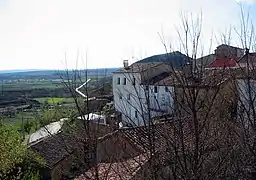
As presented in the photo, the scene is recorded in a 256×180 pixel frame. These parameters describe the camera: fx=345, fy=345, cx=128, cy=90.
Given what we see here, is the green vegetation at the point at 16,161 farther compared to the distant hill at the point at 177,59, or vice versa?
the green vegetation at the point at 16,161

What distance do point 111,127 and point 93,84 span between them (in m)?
3.25

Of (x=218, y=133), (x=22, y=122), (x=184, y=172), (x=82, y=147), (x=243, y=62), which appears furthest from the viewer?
(x=22, y=122)

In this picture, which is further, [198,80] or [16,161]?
[16,161]

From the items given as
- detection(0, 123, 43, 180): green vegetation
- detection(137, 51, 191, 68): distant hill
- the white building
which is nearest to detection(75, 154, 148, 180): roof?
the white building

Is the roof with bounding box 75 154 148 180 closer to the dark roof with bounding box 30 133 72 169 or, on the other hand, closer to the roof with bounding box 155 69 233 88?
the roof with bounding box 155 69 233 88

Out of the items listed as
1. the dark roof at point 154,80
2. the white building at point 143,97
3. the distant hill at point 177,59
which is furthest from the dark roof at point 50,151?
the distant hill at point 177,59

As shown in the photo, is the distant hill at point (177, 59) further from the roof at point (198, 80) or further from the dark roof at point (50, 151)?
the dark roof at point (50, 151)

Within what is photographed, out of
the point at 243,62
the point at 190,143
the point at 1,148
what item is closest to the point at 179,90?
the point at 190,143

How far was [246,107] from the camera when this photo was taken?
548 centimetres

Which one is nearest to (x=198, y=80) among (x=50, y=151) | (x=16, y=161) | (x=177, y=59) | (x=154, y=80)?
(x=177, y=59)

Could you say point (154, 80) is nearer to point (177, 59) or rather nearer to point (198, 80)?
point (177, 59)

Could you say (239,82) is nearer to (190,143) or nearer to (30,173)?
(190,143)

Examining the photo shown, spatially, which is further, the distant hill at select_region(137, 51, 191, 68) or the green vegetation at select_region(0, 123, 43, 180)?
the green vegetation at select_region(0, 123, 43, 180)

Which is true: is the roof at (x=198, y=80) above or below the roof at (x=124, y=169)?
above
